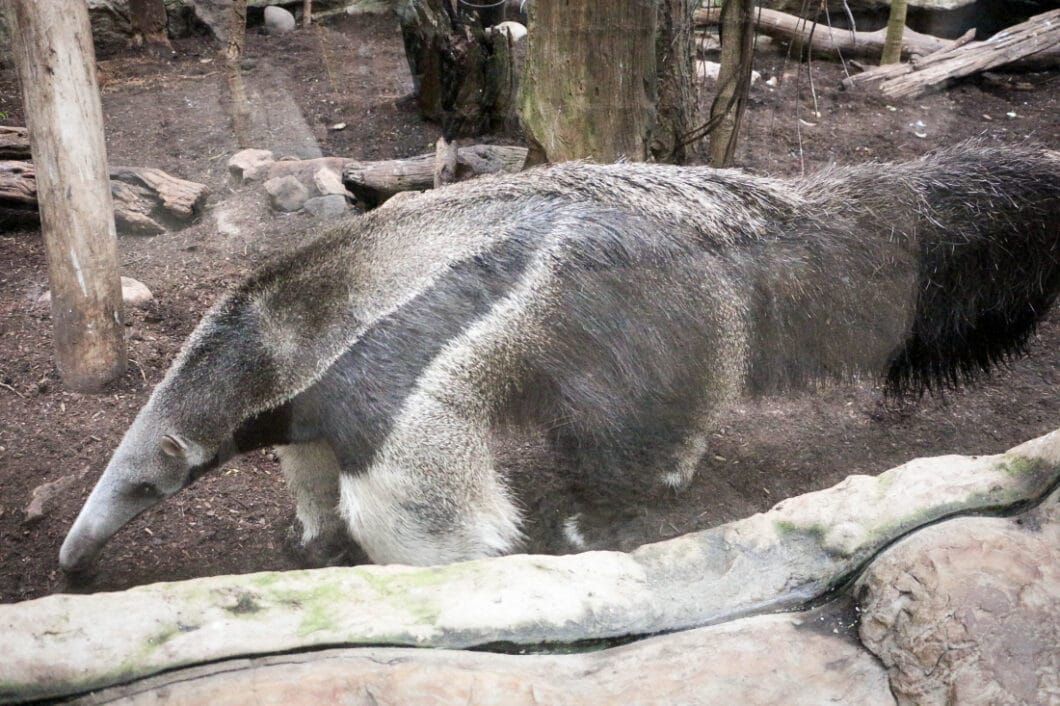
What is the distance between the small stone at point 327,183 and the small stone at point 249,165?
248mm

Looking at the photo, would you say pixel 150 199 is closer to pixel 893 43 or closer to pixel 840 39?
pixel 840 39

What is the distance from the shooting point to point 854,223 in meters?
2.74

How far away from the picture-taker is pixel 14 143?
4.47 metres

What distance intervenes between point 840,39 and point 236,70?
1.86 m

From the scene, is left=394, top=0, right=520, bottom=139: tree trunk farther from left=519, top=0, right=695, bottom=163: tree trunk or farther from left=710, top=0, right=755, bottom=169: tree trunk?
left=710, top=0, right=755, bottom=169: tree trunk

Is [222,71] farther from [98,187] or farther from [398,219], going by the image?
[98,187]

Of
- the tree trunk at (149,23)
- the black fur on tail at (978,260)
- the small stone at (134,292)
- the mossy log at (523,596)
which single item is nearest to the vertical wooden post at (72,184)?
the small stone at (134,292)

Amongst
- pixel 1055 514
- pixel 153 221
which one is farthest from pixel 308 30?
pixel 1055 514

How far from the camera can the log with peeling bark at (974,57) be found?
2527 mm

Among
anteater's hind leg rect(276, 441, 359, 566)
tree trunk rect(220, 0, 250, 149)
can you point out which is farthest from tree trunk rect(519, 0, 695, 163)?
anteater's hind leg rect(276, 441, 359, 566)

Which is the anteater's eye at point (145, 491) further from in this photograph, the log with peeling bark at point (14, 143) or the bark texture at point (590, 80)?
the log with peeling bark at point (14, 143)

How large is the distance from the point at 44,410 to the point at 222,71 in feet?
4.18

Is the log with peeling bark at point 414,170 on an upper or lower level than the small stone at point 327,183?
lower

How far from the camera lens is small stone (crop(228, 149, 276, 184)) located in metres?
2.82
